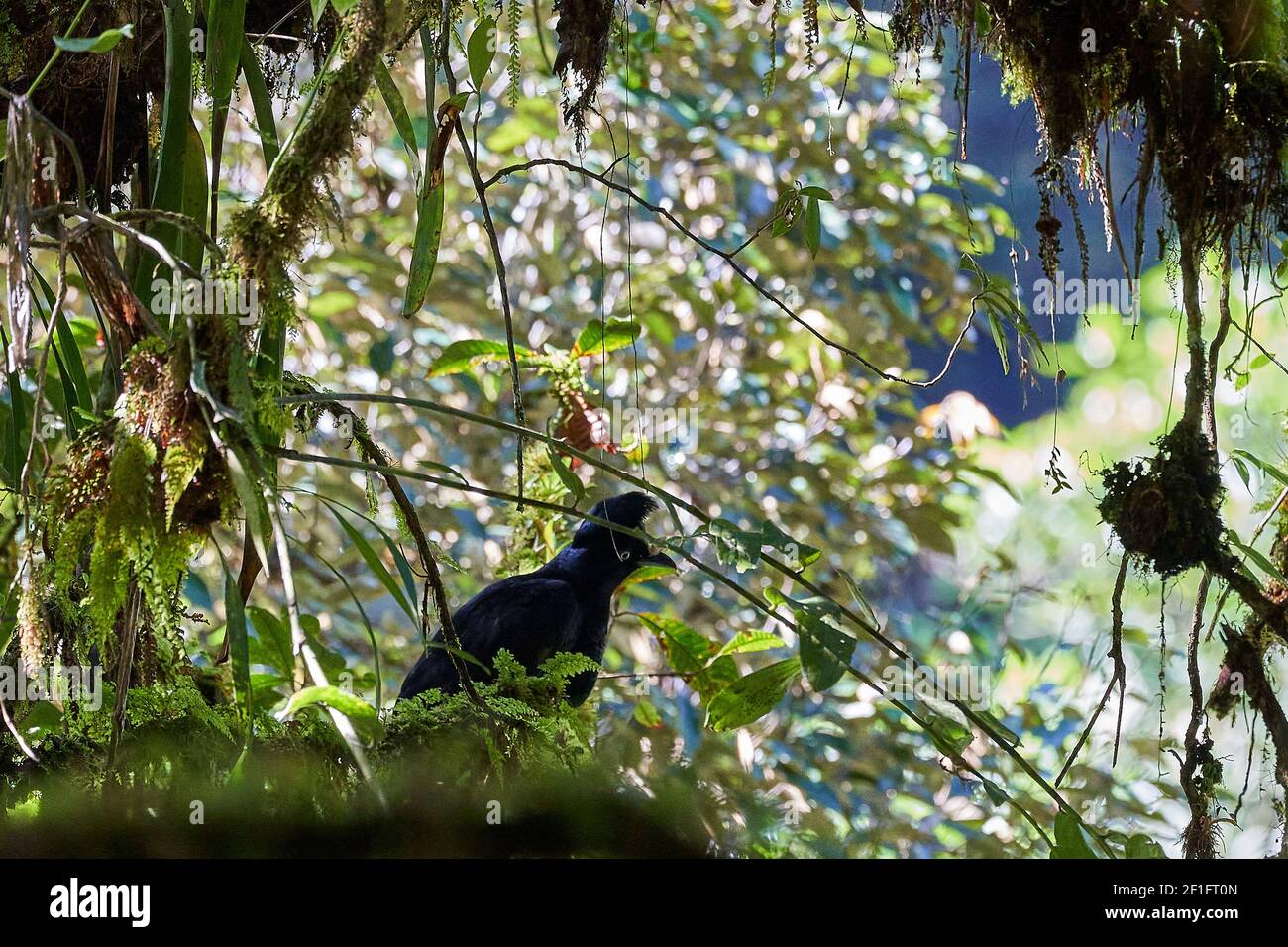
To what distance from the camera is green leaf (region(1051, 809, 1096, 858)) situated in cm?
92

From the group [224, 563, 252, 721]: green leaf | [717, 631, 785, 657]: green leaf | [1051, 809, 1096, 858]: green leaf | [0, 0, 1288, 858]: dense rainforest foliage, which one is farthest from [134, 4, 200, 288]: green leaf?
[1051, 809, 1096, 858]: green leaf

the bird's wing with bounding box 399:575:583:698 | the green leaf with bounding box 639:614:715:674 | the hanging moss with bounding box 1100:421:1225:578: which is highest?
the bird's wing with bounding box 399:575:583:698

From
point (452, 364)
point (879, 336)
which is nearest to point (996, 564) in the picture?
point (879, 336)

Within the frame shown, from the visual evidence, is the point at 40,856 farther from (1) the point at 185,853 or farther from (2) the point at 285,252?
(2) the point at 285,252

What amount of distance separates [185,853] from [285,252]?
1.38 feet

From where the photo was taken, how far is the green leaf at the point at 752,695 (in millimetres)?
1051

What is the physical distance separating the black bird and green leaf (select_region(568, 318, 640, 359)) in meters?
0.28

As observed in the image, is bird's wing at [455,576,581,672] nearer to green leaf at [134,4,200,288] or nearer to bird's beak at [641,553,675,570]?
bird's beak at [641,553,675,570]

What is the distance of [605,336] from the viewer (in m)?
1.62

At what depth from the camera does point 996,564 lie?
3611 mm

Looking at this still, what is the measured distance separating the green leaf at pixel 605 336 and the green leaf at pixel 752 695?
22.8 inches
